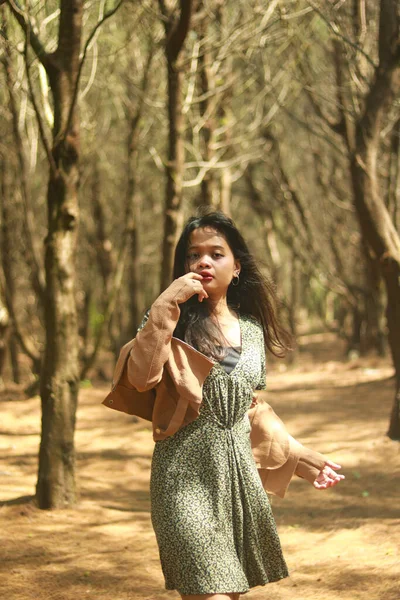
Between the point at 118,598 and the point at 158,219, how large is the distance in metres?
20.8

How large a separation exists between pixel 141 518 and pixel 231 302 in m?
2.82

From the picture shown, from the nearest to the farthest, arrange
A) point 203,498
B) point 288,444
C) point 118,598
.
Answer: point 203,498 → point 288,444 → point 118,598

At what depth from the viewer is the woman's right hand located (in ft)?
9.18

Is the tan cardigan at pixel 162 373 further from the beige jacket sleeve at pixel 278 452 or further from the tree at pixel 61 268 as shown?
Result: the tree at pixel 61 268

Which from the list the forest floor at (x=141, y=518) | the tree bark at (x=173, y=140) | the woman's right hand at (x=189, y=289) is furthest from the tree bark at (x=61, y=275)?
the woman's right hand at (x=189, y=289)

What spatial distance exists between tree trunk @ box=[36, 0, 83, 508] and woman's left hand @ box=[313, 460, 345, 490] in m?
2.67

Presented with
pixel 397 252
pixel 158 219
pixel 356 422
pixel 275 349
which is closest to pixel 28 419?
pixel 356 422

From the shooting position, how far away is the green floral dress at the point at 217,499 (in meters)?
2.76

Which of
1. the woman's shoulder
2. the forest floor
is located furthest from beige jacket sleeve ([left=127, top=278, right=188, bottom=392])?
the forest floor

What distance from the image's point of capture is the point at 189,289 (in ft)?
9.23

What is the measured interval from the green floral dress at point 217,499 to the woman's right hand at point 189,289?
0.28 metres

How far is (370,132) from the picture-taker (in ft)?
25.4

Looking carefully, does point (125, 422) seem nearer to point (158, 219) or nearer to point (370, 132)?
point (370, 132)

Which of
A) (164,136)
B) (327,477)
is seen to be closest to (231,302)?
(327,477)
